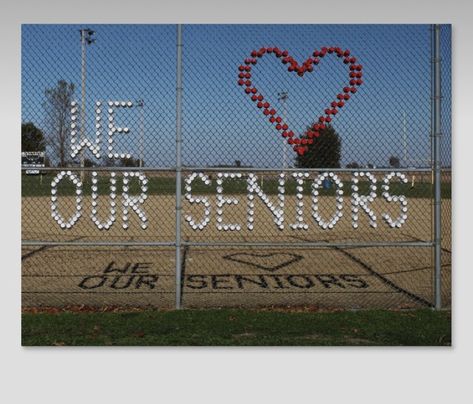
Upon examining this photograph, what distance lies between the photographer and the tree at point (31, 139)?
389 inches

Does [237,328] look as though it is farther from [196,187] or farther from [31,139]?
[196,187]

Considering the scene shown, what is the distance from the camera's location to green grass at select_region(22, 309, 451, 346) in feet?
18.0

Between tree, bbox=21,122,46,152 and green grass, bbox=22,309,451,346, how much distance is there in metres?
4.30

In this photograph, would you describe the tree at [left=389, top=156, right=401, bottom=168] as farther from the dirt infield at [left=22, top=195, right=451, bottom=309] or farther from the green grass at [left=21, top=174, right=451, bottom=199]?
the dirt infield at [left=22, top=195, right=451, bottom=309]

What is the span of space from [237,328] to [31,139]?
5.84 meters

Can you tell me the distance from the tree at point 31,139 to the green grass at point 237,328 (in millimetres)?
4301

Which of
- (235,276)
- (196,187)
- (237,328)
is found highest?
(196,187)

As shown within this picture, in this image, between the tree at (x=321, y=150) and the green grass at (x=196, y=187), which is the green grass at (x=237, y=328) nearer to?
the green grass at (x=196, y=187)

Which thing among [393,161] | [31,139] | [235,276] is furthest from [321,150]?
[31,139]

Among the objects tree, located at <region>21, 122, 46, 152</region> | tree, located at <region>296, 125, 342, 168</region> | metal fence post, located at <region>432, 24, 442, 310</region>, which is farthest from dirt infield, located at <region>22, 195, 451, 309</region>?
tree, located at <region>21, 122, 46, 152</region>

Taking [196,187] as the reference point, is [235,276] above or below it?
below

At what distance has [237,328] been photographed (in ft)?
19.0

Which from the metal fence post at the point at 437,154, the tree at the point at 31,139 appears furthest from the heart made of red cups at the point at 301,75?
the tree at the point at 31,139
